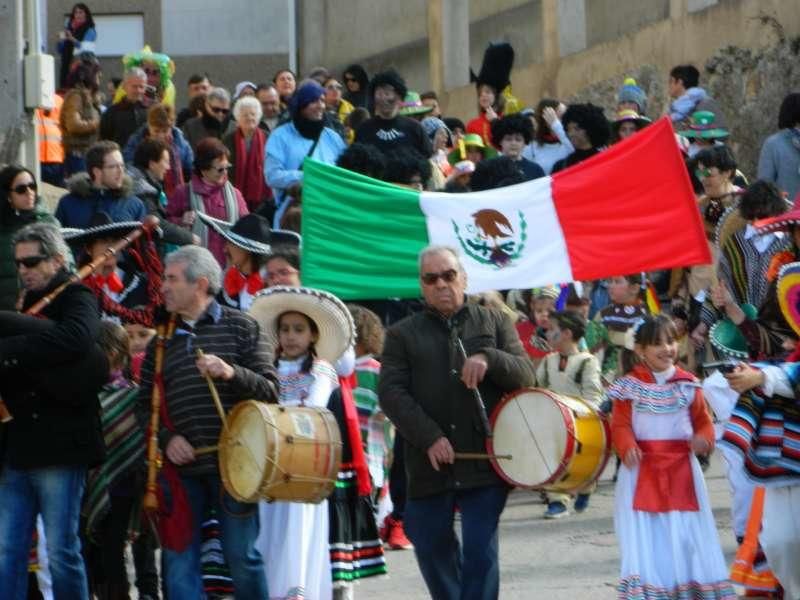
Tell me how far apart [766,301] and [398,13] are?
24.4 m

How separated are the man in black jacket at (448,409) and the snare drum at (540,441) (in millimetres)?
70

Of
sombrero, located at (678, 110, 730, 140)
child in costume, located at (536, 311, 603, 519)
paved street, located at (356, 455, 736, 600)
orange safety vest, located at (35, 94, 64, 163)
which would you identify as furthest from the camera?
orange safety vest, located at (35, 94, 64, 163)

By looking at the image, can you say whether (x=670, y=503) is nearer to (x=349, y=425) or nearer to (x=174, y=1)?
(x=349, y=425)

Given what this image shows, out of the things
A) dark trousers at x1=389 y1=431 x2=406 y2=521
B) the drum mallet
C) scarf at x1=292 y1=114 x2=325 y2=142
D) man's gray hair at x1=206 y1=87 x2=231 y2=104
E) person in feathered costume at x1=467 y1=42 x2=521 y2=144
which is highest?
person in feathered costume at x1=467 y1=42 x2=521 y2=144

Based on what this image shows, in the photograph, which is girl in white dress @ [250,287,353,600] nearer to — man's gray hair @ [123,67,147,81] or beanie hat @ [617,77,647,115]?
man's gray hair @ [123,67,147,81]

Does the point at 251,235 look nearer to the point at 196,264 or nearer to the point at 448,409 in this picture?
the point at 196,264

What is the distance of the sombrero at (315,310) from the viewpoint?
1066cm

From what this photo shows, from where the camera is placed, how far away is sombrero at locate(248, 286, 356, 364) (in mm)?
10656

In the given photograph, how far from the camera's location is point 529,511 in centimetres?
1420

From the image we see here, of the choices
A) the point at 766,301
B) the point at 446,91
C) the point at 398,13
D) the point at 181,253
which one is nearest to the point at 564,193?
the point at 766,301

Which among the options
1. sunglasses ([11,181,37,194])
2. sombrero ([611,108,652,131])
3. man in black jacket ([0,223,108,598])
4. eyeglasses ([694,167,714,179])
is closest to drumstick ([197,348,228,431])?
man in black jacket ([0,223,108,598])

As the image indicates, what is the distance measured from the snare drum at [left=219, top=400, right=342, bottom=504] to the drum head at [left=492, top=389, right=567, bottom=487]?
75cm

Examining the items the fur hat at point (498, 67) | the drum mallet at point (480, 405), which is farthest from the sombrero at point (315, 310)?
the fur hat at point (498, 67)

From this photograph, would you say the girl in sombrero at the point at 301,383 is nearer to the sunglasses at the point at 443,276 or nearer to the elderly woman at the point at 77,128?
the sunglasses at the point at 443,276
